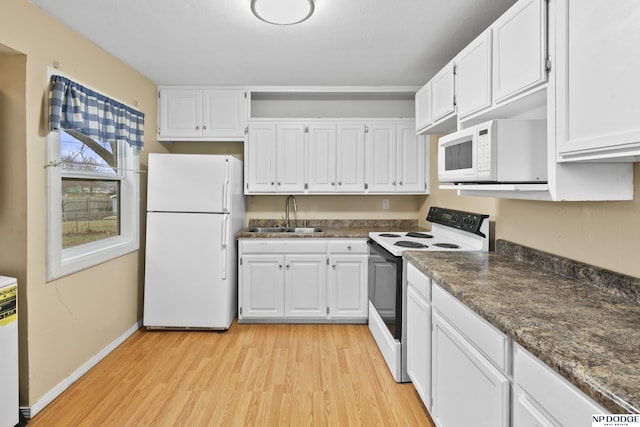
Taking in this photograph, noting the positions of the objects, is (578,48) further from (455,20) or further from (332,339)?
(332,339)

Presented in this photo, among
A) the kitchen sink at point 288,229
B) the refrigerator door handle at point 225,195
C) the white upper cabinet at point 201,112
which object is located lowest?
the kitchen sink at point 288,229

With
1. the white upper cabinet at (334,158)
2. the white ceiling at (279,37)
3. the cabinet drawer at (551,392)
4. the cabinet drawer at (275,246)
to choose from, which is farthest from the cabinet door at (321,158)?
the cabinet drawer at (551,392)

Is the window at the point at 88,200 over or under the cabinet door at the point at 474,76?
under

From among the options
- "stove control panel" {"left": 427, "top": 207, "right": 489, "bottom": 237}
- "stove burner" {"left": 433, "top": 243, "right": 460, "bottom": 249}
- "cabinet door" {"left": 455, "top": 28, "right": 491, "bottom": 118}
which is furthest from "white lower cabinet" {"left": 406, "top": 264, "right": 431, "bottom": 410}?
"cabinet door" {"left": 455, "top": 28, "right": 491, "bottom": 118}

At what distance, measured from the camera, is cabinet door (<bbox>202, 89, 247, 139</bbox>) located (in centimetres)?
359

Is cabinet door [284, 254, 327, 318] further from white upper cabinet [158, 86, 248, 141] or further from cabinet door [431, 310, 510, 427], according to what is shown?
cabinet door [431, 310, 510, 427]

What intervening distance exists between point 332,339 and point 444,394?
1500 mm

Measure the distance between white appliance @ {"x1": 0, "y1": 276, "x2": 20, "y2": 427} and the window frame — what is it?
1.06 feet

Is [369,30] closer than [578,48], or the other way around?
[578,48]

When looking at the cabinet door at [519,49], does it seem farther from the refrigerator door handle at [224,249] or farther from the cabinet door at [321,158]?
the refrigerator door handle at [224,249]

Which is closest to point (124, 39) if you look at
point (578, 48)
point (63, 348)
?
point (63, 348)

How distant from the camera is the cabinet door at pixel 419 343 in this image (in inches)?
76.4

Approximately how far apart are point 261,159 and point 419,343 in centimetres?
237

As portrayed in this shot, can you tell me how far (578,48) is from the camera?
122 cm
